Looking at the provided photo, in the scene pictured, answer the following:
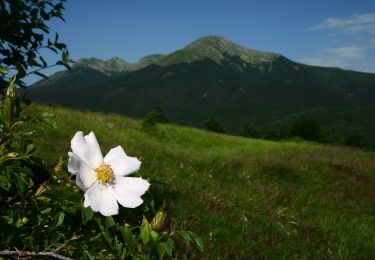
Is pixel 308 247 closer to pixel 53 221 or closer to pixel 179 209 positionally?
pixel 179 209

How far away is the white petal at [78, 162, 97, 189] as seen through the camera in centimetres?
164

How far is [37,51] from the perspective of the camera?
4.96 m

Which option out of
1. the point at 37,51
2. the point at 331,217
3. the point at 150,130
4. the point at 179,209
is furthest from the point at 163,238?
the point at 150,130

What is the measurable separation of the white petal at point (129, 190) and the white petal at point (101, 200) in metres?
0.04

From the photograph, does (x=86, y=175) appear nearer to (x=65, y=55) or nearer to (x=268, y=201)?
(x=65, y=55)

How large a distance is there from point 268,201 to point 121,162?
8574mm

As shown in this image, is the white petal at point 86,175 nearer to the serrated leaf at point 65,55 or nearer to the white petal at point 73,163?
the white petal at point 73,163

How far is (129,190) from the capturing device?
5.85 feet

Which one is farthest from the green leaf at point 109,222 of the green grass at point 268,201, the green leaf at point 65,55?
the green leaf at point 65,55

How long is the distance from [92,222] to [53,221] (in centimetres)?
17

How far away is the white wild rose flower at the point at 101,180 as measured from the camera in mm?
1628

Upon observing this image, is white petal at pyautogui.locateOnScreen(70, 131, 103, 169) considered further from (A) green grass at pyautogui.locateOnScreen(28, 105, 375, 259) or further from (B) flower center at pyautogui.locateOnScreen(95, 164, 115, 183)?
(A) green grass at pyautogui.locateOnScreen(28, 105, 375, 259)

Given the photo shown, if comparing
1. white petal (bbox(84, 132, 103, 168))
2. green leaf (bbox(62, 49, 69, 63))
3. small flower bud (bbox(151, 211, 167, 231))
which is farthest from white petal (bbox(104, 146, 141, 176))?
green leaf (bbox(62, 49, 69, 63))

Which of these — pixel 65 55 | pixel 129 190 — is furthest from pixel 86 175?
pixel 65 55
